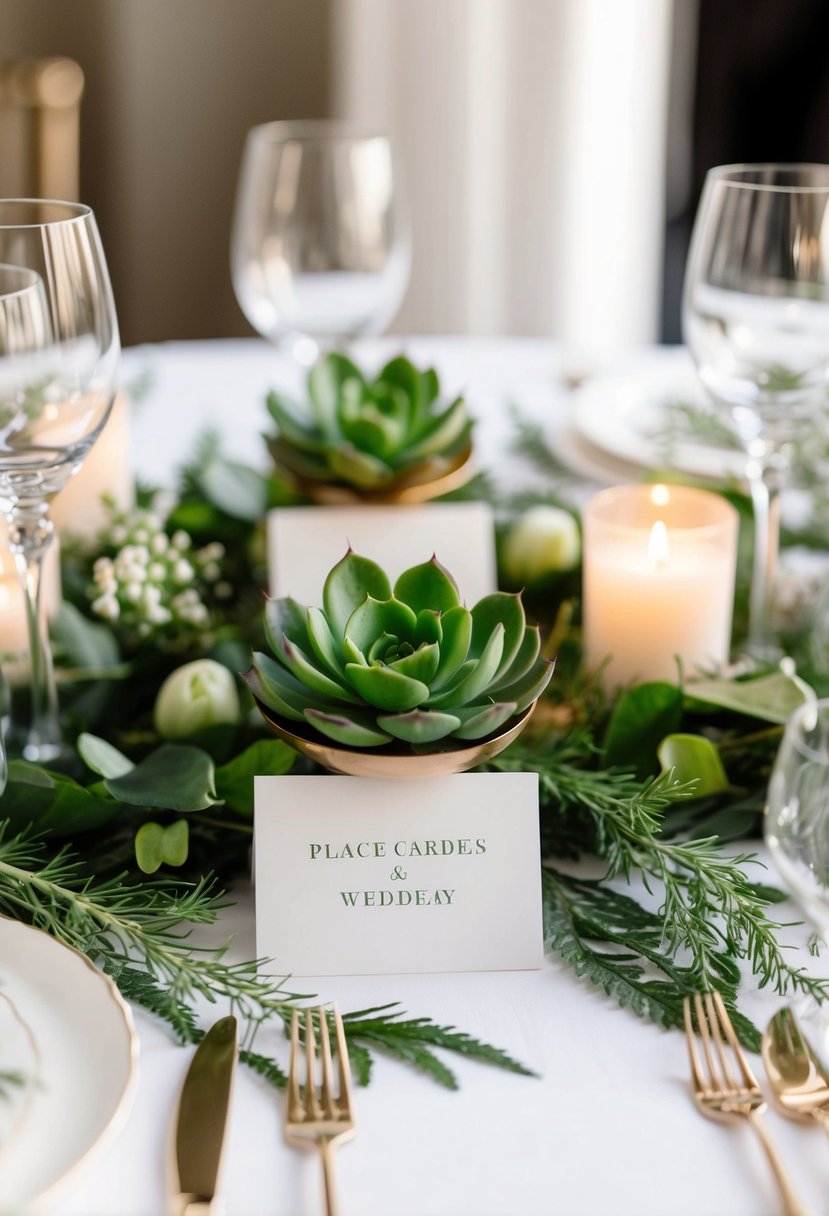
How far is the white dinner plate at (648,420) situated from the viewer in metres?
1.07

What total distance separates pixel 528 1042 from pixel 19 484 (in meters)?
0.37

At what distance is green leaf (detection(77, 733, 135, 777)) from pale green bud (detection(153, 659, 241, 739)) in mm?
60

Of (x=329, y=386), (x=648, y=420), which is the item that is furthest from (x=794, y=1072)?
(x=648, y=420)

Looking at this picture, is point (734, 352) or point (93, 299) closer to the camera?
point (93, 299)

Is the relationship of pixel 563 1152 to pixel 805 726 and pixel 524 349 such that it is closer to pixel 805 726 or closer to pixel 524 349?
pixel 805 726

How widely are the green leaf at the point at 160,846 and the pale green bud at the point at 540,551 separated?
382 mm

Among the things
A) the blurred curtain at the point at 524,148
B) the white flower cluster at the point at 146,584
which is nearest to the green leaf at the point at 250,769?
the white flower cluster at the point at 146,584

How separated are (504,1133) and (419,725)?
159 mm

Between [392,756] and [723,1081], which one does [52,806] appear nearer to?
[392,756]

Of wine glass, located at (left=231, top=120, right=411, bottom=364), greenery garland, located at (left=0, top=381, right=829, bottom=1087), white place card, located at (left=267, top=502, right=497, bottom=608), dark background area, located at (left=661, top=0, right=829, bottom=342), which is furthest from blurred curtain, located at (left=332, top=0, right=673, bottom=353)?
greenery garland, located at (left=0, top=381, right=829, bottom=1087)

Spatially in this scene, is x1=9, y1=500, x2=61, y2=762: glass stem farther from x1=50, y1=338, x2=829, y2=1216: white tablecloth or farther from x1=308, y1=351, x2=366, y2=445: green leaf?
x1=308, y1=351, x2=366, y2=445: green leaf

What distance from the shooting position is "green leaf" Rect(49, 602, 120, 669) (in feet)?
2.60

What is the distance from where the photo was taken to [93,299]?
2.08 ft

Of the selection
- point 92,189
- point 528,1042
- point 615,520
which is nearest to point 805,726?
point 528,1042
